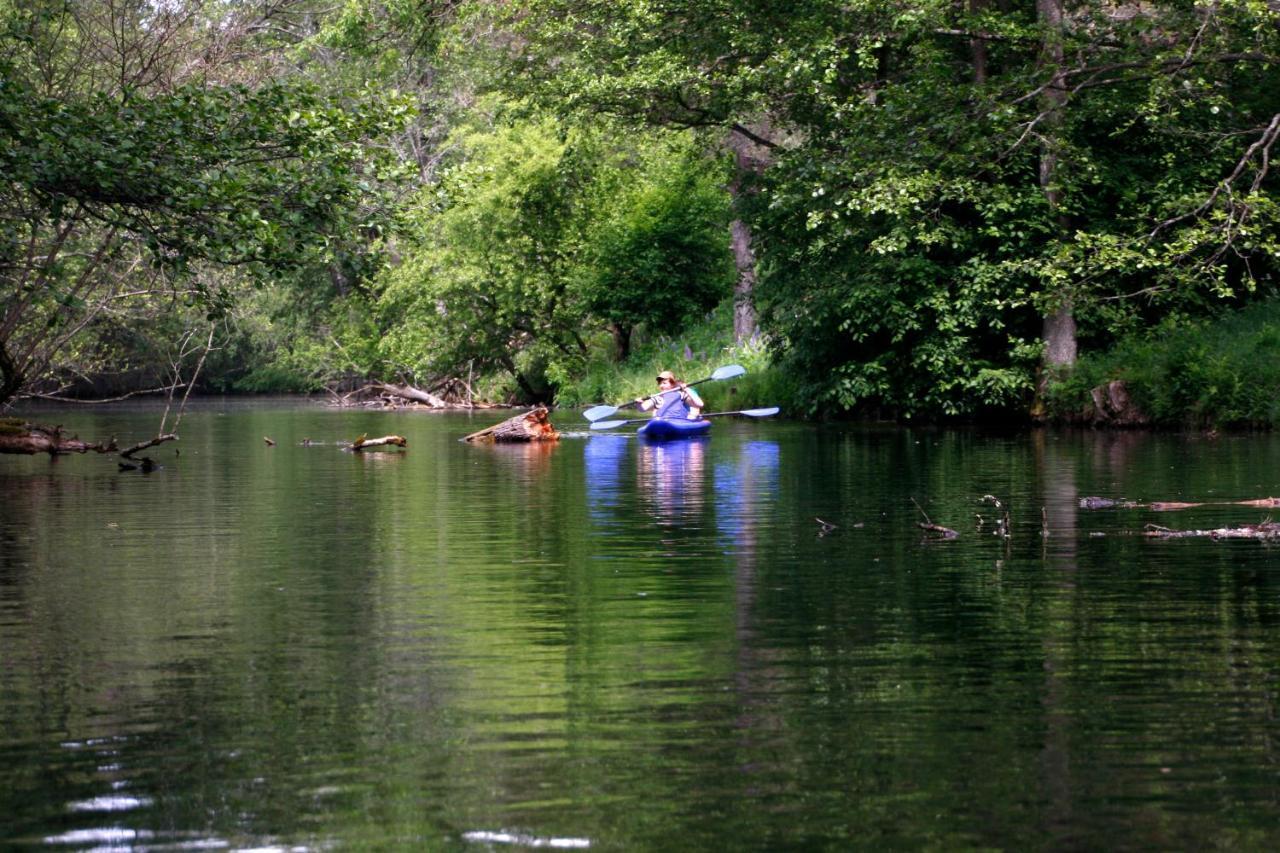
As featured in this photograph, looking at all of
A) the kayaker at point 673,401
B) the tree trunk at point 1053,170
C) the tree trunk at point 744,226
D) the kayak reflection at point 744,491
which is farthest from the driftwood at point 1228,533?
the tree trunk at point 744,226

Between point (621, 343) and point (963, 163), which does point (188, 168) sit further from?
point (621, 343)

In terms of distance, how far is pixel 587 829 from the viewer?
15.6ft

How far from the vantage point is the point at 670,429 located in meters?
28.2

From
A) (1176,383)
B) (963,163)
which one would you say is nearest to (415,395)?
(963,163)

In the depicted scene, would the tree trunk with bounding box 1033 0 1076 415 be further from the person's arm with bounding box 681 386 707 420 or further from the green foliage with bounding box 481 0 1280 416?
the person's arm with bounding box 681 386 707 420

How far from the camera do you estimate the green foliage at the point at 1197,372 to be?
26719 mm

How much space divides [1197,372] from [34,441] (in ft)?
59.6

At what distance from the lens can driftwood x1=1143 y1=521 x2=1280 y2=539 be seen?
11625 mm

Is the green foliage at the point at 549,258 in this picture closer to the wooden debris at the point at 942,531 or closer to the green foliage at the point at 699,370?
the green foliage at the point at 699,370

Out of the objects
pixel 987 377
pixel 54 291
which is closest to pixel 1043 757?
pixel 54 291

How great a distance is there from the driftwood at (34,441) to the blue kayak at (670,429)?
876 cm

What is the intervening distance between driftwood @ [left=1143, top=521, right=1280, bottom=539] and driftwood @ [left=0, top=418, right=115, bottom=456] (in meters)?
16.2

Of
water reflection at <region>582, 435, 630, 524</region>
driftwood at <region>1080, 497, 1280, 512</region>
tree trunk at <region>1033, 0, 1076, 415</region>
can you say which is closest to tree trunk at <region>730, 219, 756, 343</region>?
tree trunk at <region>1033, 0, 1076, 415</region>

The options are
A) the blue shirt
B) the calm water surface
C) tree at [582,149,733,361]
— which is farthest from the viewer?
tree at [582,149,733,361]
